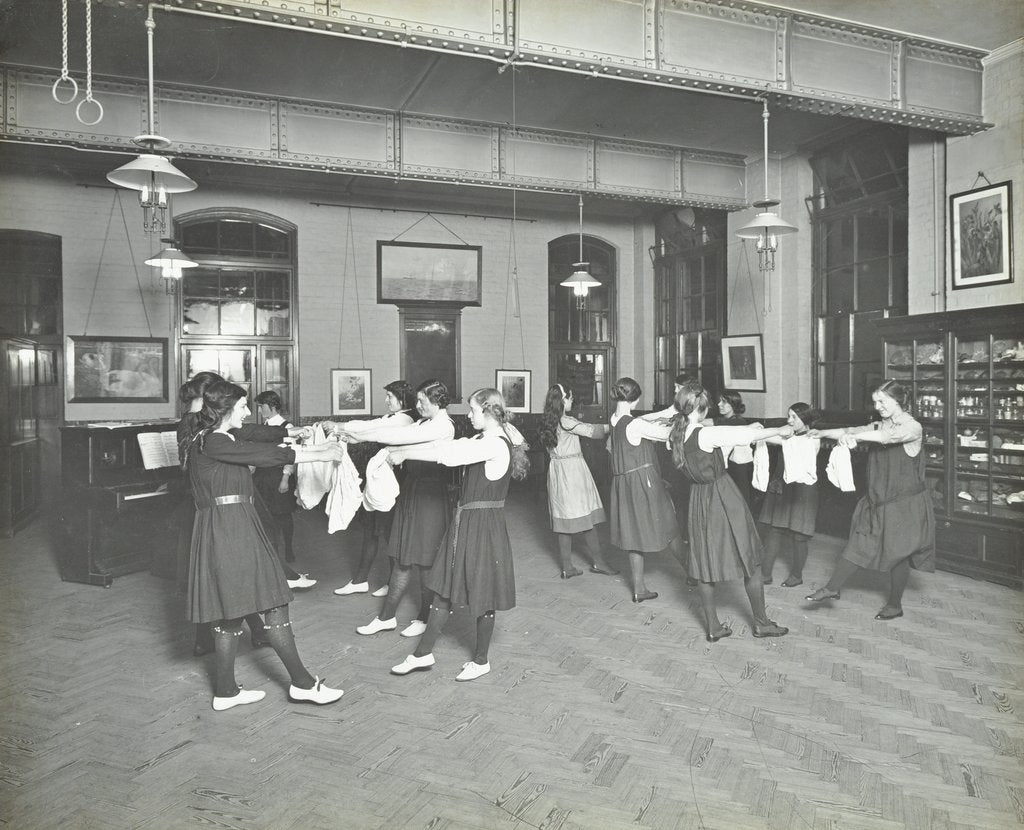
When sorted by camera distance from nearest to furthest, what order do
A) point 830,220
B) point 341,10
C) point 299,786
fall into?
point 299,786
point 341,10
point 830,220

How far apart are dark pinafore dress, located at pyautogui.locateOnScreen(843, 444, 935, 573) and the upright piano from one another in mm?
5655

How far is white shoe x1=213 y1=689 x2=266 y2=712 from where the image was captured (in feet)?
13.2

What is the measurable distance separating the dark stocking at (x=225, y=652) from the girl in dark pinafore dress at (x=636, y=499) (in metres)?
3.15

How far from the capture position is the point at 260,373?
1085cm

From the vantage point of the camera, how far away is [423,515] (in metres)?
4.82

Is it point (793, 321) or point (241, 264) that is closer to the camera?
point (793, 321)

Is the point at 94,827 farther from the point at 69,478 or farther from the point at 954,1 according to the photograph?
the point at 954,1

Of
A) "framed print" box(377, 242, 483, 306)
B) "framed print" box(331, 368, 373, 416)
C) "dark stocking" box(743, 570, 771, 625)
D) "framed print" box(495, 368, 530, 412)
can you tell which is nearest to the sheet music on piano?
"framed print" box(331, 368, 373, 416)

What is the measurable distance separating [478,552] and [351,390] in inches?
295

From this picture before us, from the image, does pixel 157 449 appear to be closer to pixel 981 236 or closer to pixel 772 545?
pixel 772 545

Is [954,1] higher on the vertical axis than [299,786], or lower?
higher

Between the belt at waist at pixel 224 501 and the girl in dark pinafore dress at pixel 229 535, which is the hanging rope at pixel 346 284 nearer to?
the girl in dark pinafore dress at pixel 229 535

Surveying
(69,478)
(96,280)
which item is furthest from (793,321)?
(96,280)

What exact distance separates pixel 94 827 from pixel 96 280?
29.0ft
